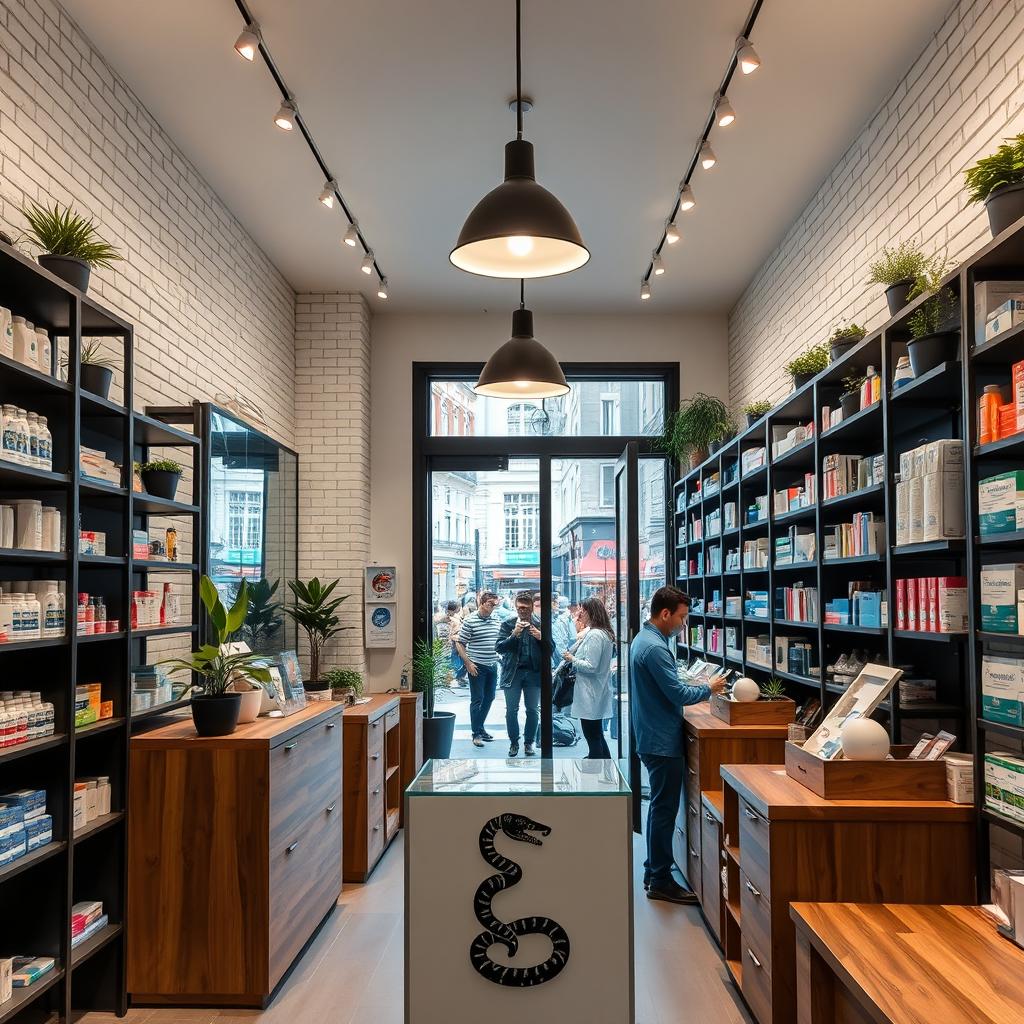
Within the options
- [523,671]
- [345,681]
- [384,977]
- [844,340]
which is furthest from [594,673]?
[844,340]

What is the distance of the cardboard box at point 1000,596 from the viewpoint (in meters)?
2.40

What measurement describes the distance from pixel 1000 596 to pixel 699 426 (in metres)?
4.27

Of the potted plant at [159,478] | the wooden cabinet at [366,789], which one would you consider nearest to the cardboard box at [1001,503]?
the potted plant at [159,478]

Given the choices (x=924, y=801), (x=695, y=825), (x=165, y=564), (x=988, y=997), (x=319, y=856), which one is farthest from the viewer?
(x=695, y=825)

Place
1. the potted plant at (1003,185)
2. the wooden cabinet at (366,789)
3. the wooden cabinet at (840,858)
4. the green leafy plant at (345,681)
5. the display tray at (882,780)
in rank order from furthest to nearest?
the green leafy plant at (345,681), the wooden cabinet at (366,789), the display tray at (882,780), the wooden cabinet at (840,858), the potted plant at (1003,185)

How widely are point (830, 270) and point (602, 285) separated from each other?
221cm

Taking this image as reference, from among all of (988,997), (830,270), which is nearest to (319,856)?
(988,997)

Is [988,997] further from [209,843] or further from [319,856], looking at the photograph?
[319,856]

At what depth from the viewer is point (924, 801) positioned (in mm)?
2791

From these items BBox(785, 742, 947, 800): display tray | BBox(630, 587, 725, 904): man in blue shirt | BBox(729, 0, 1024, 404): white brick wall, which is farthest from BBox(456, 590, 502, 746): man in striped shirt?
BBox(785, 742, 947, 800): display tray

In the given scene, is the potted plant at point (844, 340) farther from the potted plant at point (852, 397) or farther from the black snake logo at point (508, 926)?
the black snake logo at point (508, 926)

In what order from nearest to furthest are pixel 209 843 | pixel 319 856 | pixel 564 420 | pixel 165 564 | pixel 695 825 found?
pixel 209 843 → pixel 165 564 → pixel 319 856 → pixel 695 825 → pixel 564 420

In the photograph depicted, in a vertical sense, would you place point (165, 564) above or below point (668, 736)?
above

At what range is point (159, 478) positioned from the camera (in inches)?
151
